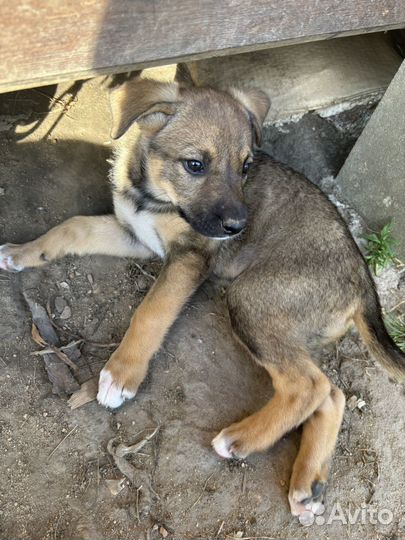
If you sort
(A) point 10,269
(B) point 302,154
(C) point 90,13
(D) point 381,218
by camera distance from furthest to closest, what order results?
(B) point 302,154 → (D) point 381,218 → (A) point 10,269 → (C) point 90,13

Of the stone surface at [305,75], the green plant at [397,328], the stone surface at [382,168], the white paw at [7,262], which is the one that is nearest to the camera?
the white paw at [7,262]

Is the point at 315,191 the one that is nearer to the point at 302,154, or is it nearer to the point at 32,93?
the point at 302,154

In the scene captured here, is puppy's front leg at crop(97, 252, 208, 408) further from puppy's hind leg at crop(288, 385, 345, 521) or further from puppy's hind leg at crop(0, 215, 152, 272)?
puppy's hind leg at crop(288, 385, 345, 521)

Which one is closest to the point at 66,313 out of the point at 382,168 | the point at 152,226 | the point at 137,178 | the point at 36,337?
the point at 36,337

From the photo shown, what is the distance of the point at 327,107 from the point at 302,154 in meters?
0.40

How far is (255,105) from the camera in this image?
3598 millimetres

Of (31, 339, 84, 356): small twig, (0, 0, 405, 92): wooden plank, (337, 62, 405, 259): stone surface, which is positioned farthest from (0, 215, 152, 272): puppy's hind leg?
(337, 62, 405, 259): stone surface

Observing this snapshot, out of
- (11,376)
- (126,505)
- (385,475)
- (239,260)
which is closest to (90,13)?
(239,260)

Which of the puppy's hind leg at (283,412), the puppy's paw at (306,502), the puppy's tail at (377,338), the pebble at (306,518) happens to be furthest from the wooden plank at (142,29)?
the pebble at (306,518)

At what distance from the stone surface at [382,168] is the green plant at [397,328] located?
18.1 inches

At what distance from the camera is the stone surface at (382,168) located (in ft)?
12.6

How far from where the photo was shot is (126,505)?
2986mm

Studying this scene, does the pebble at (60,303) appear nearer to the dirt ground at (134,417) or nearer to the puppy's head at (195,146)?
the dirt ground at (134,417)

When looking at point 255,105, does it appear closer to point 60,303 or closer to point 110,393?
point 60,303
